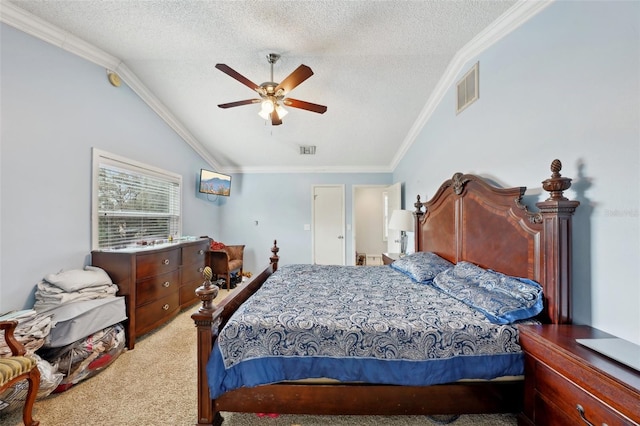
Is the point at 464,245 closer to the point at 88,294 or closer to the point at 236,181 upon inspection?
the point at 88,294

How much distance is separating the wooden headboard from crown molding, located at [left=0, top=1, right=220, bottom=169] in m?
3.84

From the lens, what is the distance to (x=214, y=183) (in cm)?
461

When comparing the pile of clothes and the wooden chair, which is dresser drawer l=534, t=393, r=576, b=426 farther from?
the pile of clothes

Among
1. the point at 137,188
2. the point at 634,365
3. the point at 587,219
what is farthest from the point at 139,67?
the point at 634,365

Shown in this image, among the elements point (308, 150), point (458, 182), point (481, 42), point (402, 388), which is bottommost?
point (402, 388)

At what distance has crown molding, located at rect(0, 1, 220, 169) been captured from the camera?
1889mm

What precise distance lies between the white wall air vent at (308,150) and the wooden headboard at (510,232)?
2395mm

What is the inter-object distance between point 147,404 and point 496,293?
2524 mm

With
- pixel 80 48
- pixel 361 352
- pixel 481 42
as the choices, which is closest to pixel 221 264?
pixel 80 48

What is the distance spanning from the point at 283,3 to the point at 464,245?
2606 mm

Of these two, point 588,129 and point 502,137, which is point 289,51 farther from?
point 588,129

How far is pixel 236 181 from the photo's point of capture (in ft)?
17.4

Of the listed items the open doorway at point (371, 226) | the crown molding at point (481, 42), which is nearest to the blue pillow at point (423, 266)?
the crown molding at point (481, 42)

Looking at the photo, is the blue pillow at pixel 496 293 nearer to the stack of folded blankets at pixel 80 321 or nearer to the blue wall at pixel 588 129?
the blue wall at pixel 588 129
